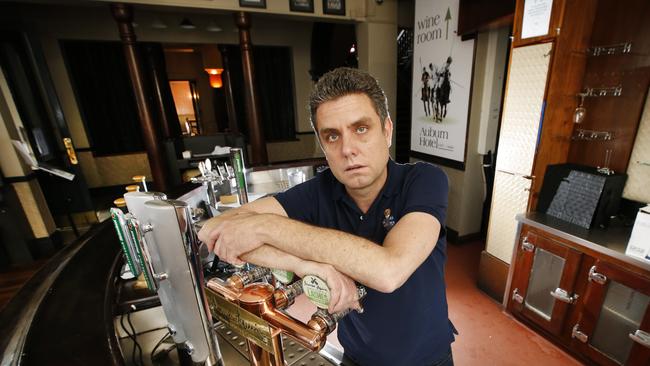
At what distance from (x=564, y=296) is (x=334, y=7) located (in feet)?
15.1

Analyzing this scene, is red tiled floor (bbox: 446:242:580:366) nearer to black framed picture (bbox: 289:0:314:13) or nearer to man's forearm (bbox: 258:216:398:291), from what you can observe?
man's forearm (bbox: 258:216:398:291)

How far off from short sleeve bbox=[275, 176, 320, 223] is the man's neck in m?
0.18

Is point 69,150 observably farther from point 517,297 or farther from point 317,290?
point 517,297

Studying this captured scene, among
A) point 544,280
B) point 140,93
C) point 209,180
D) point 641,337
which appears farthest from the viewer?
point 140,93

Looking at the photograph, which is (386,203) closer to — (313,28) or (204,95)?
(313,28)

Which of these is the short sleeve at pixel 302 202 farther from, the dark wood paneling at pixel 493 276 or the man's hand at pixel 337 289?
the dark wood paneling at pixel 493 276

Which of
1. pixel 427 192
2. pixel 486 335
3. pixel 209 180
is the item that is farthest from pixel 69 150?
pixel 486 335

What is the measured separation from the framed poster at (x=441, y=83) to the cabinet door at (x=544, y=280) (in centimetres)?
141

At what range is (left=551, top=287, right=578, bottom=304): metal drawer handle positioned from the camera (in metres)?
1.97

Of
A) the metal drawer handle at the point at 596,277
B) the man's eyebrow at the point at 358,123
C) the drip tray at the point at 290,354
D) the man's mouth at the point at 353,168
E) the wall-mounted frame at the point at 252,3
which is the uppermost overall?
the wall-mounted frame at the point at 252,3

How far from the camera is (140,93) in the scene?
4234 millimetres

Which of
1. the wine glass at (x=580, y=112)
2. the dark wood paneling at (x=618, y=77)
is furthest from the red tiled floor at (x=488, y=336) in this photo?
the wine glass at (x=580, y=112)

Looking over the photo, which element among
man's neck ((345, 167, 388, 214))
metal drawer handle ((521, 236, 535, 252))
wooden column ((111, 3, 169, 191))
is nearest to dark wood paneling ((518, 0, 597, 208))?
metal drawer handle ((521, 236, 535, 252))

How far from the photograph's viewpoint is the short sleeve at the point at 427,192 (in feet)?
3.04
